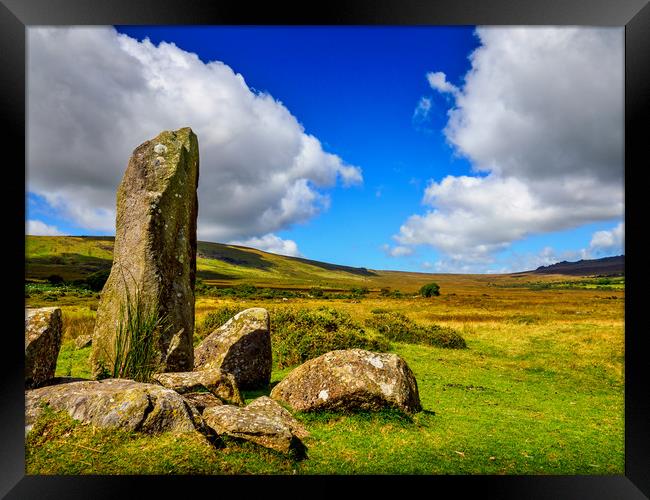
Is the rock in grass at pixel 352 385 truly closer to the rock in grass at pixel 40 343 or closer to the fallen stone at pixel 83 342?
the rock in grass at pixel 40 343

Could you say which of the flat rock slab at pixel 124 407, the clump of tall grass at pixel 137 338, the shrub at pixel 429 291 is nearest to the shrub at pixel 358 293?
the shrub at pixel 429 291

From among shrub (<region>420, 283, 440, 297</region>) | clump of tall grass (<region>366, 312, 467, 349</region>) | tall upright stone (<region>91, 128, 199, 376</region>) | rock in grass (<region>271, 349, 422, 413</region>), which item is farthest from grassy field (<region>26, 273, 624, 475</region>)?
shrub (<region>420, 283, 440, 297</region>)

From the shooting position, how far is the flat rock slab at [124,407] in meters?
6.54

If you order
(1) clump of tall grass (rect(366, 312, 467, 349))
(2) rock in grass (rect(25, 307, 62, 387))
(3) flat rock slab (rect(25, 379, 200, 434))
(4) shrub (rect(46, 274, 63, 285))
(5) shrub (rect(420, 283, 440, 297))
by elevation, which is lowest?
(5) shrub (rect(420, 283, 440, 297))

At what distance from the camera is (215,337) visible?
12.2 m

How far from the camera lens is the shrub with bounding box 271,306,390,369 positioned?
1598cm

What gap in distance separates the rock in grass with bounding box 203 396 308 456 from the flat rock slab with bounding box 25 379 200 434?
14.1 inches

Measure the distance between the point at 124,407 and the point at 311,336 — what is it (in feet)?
35.0

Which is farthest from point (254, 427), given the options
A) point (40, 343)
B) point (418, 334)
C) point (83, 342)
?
point (418, 334)

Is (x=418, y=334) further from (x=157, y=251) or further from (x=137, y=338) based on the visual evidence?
(x=137, y=338)

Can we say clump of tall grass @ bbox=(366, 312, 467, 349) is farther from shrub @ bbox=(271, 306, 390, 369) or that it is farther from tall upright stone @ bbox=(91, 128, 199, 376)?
tall upright stone @ bbox=(91, 128, 199, 376)

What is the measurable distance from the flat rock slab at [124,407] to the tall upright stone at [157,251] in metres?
2.79

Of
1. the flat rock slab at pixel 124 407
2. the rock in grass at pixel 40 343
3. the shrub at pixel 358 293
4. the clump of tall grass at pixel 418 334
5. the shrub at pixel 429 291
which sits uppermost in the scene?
the rock in grass at pixel 40 343
